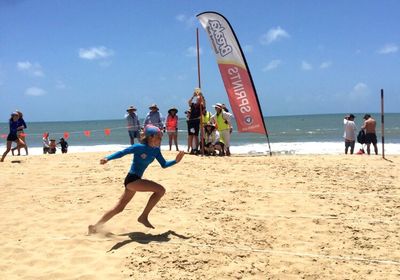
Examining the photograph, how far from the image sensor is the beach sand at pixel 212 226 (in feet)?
12.8

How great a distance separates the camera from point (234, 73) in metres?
10.8

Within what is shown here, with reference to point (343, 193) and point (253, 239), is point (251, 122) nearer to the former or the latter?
point (343, 193)

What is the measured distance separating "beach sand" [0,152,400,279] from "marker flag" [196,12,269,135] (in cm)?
244

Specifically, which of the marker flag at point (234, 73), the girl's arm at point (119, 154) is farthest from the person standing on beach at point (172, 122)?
the girl's arm at point (119, 154)

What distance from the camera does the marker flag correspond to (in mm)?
10758

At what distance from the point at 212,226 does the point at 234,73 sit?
6418mm

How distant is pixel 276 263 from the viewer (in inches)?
157

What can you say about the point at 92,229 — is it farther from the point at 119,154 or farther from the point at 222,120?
the point at 222,120

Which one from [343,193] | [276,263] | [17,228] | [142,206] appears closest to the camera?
[276,263]

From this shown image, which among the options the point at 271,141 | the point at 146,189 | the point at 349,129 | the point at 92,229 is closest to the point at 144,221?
the point at 146,189

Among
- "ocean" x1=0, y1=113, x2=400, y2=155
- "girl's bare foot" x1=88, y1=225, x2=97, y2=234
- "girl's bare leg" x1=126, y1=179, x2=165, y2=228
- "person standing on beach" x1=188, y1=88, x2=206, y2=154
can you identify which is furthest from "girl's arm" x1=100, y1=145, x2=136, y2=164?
"ocean" x1=0, y1=113, x2=400, y2=155

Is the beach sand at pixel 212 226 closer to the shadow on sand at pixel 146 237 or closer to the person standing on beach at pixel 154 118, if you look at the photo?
the shadow on sand at pixel 146 237

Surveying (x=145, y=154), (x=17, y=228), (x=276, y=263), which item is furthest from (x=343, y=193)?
(x=17, y=228)

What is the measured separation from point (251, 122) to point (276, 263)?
7.15 metres
